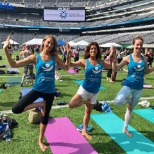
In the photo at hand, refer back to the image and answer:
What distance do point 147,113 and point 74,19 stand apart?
6415 cm

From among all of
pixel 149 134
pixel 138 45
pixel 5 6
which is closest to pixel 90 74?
pixel 138 45

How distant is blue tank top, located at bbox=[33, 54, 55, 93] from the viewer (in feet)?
13.7

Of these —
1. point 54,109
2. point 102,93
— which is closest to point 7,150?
point 54,109

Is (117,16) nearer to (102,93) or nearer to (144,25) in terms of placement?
(144,25)

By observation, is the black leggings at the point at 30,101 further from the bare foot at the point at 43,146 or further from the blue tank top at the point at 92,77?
the blue tank top at the point at 92,77

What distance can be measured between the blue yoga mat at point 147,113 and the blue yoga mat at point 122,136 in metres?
0.92

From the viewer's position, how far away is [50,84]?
4.30m

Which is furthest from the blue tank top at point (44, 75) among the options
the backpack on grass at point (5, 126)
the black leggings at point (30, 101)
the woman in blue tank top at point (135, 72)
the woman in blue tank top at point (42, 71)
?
the woman in blue tank top at point (135, 72)

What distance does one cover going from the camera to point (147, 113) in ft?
23.2

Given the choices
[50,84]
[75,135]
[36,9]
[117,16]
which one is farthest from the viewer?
[36,9]

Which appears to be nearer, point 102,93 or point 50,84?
point 50,84

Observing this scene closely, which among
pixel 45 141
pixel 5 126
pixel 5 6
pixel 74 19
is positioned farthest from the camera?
pixel 5 6

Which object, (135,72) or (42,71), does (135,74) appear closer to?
(135,72)

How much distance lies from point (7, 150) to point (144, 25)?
56885mm
